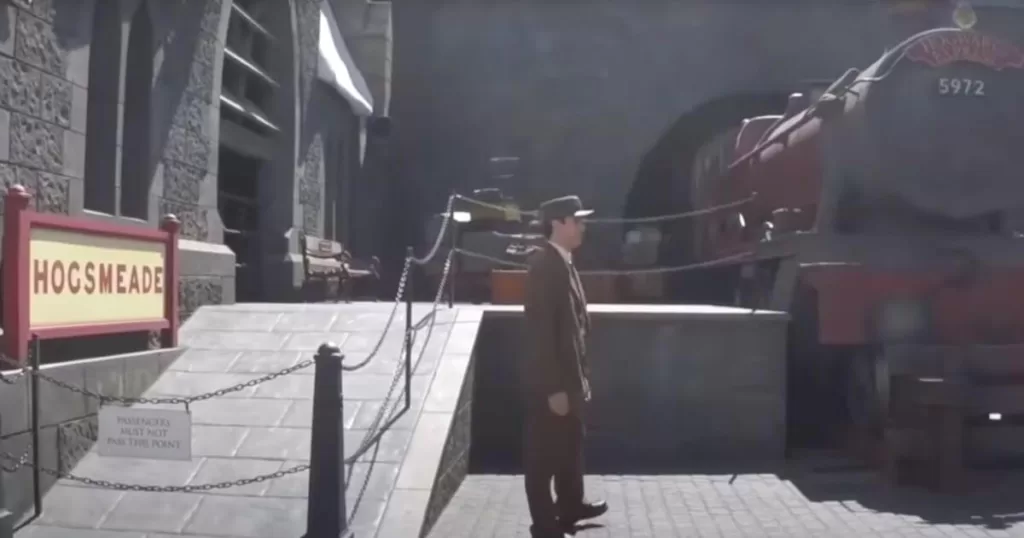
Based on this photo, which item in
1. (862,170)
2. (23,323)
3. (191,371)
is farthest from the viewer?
(862,170)

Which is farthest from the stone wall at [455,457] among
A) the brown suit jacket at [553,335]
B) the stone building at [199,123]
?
the stone building at [199,123]

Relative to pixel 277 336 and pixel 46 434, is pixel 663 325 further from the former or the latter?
pixel 46 434

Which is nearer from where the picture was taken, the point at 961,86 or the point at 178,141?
the point at 961,86

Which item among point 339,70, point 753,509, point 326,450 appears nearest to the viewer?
point 326,450

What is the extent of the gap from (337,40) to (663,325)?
8.63 metres

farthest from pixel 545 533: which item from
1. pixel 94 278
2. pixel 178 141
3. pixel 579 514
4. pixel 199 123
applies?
pixel 199 123

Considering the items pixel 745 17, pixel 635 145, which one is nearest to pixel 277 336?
pixel 635 145

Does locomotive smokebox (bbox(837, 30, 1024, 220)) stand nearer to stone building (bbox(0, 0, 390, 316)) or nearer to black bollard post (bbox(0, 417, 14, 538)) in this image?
→ stone building (bbox(0, 0, 390, 316))

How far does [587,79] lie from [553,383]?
1227cm

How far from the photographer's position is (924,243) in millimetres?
7871

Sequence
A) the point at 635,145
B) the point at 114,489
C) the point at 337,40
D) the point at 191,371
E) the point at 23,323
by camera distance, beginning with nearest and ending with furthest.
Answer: the point at 23,323 → the point at 114,489 → the point at 191,371 → the point at 337,40 → the point at 635,145

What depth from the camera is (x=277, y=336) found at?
8.09 m

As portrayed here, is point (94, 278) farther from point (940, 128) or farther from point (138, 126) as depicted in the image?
point (940, 128)

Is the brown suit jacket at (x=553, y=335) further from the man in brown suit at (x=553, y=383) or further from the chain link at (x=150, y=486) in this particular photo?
the chain link at (x=150, y=486)
